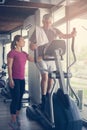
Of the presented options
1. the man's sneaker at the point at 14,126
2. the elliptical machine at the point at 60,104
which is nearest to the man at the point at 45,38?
the elliptical machine at the point at 60,104

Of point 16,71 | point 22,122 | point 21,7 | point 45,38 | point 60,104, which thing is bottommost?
point 22,122

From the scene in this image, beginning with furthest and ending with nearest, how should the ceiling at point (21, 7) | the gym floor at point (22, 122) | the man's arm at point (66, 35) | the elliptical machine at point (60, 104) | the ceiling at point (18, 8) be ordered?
the ceiling at point (18, 8), the ceiling at point (21, 7), the gym floor at point (22, 122), the man's arm at point (66, 35), the elliptical machine at point (60, 104)

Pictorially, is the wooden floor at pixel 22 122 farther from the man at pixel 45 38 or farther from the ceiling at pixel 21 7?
the ceiling at pixel 21 7

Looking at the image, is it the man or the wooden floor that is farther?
the wooden floor

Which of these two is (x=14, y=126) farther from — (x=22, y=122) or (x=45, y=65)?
(x=45, y=65)

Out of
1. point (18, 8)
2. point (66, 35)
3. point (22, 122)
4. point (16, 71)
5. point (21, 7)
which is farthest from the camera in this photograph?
point (18, 8)

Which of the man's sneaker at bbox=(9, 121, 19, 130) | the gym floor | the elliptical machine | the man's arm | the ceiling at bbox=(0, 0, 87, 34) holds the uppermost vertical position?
the ceiling at bbox=(0, 0, 87, 34)

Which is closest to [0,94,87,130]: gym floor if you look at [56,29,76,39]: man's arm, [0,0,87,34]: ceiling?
[56,29,76,39]: man's arm

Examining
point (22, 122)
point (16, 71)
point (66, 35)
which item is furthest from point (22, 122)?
point (66, 35)

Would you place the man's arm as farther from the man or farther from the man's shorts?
the man's shorts

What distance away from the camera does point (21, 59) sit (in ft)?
12.1

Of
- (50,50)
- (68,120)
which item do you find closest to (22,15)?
(50,50)

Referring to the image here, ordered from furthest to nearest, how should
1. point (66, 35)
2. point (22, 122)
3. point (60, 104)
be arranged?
point (22, 122) < point (66, 35) < point (60, 104)

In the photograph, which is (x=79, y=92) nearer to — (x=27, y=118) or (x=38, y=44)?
(x=27, y=118)
